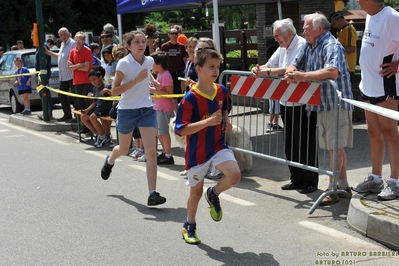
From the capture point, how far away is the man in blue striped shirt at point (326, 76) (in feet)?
22.1

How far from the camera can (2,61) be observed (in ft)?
59.9

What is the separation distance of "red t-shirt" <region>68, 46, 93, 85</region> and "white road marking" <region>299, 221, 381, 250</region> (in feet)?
24.0

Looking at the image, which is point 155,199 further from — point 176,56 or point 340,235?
point 176,56

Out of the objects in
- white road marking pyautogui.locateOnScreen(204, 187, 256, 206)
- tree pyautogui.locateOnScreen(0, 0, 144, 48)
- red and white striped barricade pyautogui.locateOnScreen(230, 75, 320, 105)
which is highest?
tree pyautogui.locateOnScreen(0, 0, 144, 48)

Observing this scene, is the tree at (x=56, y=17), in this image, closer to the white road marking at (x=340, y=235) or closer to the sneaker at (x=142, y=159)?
the sneaker at (x=142, y=159)

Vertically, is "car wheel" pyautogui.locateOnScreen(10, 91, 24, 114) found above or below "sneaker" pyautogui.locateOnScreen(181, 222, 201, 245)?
above

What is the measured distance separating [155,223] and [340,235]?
1845 millimetres

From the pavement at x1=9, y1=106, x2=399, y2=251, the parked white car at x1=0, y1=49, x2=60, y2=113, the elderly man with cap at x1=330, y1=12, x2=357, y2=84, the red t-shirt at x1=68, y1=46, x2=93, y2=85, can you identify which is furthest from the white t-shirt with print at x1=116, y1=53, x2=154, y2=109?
the parked white car at x1=0, y1=49, x2=60, y2=113

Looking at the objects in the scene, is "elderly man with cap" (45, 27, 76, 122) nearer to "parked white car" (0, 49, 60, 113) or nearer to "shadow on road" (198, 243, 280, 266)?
"parked white car" (0, 49, 60, 113)

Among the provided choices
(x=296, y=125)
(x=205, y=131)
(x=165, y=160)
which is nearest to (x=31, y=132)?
(x=165, y=160)

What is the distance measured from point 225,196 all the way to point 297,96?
4.78 ft

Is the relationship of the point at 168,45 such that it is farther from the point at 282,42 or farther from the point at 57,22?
the point at 57,22

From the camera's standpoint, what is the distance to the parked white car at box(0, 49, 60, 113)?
16.8m

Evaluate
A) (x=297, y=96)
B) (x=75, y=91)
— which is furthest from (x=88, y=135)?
(x=297, y=96)
